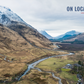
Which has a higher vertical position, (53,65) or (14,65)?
(14,65)

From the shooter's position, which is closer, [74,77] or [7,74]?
[74,77]

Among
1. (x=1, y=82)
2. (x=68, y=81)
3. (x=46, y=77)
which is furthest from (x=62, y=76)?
(x=1, y=82)

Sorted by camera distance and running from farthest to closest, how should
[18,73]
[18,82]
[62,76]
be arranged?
[18,73] → [62,76] → [18,82]

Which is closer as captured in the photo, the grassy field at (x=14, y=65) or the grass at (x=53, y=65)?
the grassy field at (x=14, y=65)

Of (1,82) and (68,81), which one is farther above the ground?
(1,82)

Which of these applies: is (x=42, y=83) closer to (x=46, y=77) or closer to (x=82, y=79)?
(x=46, y=77)

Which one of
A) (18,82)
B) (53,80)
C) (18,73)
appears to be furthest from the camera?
(18,73)

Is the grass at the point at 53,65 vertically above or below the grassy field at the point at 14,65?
below

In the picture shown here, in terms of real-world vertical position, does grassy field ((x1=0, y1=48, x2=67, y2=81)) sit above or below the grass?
above

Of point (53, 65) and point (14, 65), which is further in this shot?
point (53, 65)

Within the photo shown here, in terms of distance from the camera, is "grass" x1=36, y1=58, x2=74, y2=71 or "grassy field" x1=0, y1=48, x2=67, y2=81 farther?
"grass" x1=36, y1=58, x2=74, y2=71
